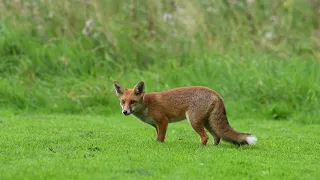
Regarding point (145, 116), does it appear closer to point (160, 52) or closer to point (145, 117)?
point (145, 117)

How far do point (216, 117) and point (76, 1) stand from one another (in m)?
7.50

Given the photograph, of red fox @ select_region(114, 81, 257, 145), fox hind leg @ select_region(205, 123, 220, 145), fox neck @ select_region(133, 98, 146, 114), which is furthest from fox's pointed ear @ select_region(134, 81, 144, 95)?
fox hind leg @ select_region(205, 123, 220, 145)

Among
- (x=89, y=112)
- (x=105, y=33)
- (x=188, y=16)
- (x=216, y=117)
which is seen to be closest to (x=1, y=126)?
(x=89, y=112)

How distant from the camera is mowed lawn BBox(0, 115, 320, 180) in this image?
6840 mm

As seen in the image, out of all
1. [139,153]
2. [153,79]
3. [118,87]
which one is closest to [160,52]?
[153,79]

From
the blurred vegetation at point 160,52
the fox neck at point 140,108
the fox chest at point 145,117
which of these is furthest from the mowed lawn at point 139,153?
Answer: the blurred vegetation at point 160,52

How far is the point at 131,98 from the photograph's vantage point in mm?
9141

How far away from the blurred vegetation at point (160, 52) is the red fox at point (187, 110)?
362cm

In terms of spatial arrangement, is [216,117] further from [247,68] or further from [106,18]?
[106,18]

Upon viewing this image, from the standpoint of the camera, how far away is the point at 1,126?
34.4ft

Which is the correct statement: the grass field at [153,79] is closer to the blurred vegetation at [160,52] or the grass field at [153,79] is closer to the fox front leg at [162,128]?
the blurred vegetation at [160,52]

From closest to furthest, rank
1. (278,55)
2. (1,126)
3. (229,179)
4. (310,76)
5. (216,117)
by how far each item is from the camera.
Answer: (229,179) → (216,117) → (1,126) → (310,76) → (278,55)

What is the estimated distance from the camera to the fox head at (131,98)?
356 inches

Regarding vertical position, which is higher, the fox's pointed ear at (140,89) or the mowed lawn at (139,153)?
the fox's pointed ear at (140,89)
